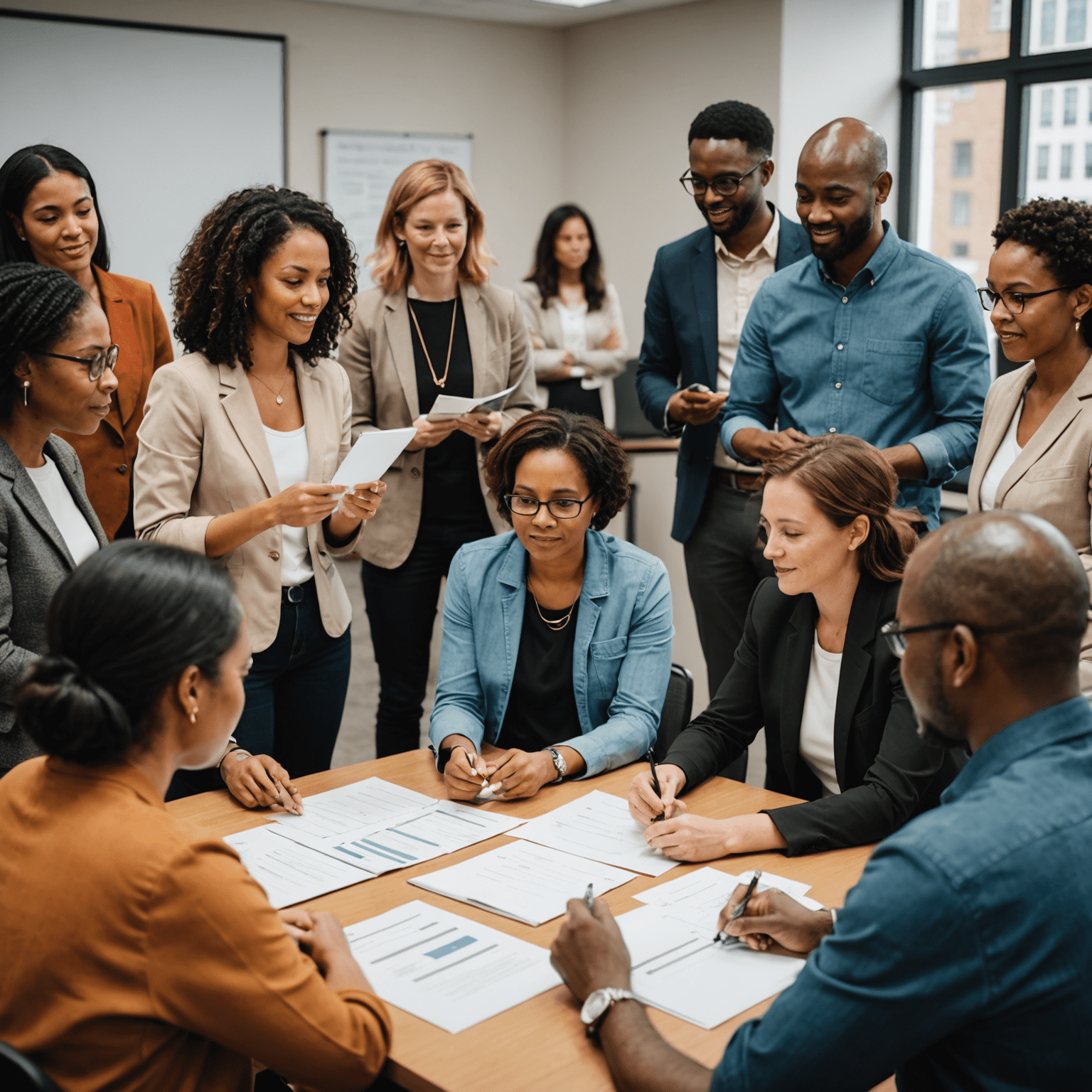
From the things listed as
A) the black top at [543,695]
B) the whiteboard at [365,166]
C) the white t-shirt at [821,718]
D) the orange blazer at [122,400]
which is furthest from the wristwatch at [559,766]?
the whiteboard at [365,166]

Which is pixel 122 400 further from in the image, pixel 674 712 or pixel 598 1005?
pixel 598 1005

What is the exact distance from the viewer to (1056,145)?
17.0ft

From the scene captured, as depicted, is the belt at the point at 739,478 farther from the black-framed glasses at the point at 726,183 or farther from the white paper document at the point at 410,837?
the white paper document at the point at 410,837

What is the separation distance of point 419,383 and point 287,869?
175cm

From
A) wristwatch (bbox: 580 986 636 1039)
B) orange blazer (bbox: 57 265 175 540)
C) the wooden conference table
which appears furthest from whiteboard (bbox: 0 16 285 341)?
wristwatch (bbox: 580 986 636 1039)

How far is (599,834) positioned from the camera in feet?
6.37

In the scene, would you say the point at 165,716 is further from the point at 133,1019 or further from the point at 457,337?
the point at 457,337

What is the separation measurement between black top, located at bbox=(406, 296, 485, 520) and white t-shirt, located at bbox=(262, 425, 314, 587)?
0.73 m

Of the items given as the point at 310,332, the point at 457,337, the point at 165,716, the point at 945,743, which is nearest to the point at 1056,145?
the point at 457,337

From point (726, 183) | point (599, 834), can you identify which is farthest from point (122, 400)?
point (599, 834)

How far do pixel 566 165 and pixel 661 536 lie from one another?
2.40 meters

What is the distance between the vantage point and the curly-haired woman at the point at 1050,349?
2379mm

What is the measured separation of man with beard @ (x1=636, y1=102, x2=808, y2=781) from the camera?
10.6ft

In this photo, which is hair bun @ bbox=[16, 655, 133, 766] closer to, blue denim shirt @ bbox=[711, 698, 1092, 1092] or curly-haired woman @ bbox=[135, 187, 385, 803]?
blue denim shirt @ bbox=[711, 698, 1092, 1092]
